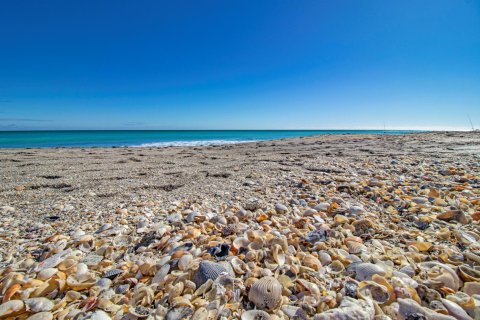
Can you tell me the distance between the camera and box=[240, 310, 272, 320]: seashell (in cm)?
101

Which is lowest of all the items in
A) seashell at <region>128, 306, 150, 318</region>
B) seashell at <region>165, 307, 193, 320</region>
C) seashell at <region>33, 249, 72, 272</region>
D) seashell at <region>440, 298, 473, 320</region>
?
seashell at <region>128, 306, 150, 318</region>

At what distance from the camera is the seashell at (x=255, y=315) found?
3.32 ft

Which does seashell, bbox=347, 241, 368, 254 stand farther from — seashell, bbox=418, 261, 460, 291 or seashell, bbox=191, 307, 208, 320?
seashell, bbox=191, 307, 208, 320

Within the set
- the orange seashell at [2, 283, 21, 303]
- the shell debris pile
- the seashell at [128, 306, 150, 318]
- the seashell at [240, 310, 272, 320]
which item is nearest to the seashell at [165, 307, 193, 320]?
the shell debris pile

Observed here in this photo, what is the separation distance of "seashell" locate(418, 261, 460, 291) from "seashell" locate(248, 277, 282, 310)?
2.93ft

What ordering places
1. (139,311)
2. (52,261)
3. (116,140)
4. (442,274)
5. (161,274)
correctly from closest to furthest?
(139,311) < (442,274) < (161,274) < (52,261) < (116,140)

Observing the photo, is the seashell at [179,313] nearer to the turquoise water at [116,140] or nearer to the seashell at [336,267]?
the seashell at [336,267]

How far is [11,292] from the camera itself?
1131mm

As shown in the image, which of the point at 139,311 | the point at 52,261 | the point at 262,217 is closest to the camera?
the point at 139,311

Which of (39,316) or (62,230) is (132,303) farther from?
(62,230)

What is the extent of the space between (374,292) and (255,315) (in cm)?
65

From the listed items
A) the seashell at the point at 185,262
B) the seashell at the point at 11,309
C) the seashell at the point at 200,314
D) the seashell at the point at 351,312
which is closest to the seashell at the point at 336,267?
the seashell at the point at 351,312

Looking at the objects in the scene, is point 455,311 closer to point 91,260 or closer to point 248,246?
point 248,246

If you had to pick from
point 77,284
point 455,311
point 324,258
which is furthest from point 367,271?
point 77,284
